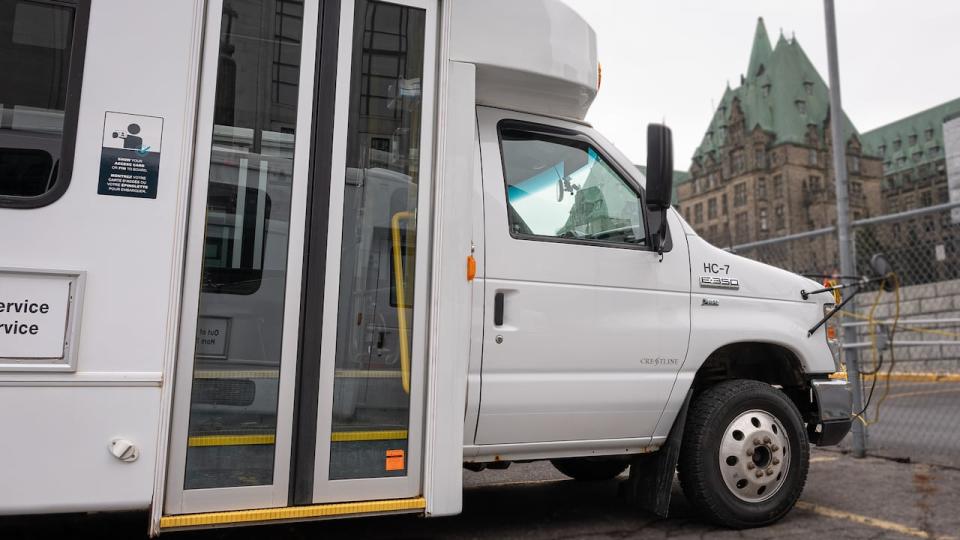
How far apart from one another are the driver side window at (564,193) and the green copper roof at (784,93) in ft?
266

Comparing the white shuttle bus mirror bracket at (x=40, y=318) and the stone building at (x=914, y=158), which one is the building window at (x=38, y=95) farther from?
the stone building at (x=914, y=158)

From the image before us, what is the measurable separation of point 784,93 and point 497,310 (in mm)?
84190

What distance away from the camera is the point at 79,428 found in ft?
8.84

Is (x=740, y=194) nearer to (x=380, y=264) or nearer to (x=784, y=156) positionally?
(x=784, y=156)

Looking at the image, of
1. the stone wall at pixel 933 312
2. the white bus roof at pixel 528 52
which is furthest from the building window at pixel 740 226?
the white bus roof at pixel 528 52

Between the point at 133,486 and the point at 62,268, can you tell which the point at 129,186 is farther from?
the point at 133,486

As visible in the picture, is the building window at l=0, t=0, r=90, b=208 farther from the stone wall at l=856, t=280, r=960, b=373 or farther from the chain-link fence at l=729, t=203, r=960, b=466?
the stone wall at l=856, t=280, r=960, b=373

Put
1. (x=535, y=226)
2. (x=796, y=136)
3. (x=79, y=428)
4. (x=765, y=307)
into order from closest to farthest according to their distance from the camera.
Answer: (x=79, y=428) → (x=535, y=226) → (x=765, y=307) → (x=796, y=136)

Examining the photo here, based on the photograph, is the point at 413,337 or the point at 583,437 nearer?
the point at 413,337

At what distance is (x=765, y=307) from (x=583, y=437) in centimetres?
149

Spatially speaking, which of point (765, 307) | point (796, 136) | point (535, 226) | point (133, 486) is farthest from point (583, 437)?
point (796, 136)

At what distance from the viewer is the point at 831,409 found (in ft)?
14.8

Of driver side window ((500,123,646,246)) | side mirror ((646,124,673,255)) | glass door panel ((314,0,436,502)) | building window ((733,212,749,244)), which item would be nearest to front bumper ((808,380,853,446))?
driver side window ((500,123,646,246))

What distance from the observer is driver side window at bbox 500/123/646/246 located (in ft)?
12.5
